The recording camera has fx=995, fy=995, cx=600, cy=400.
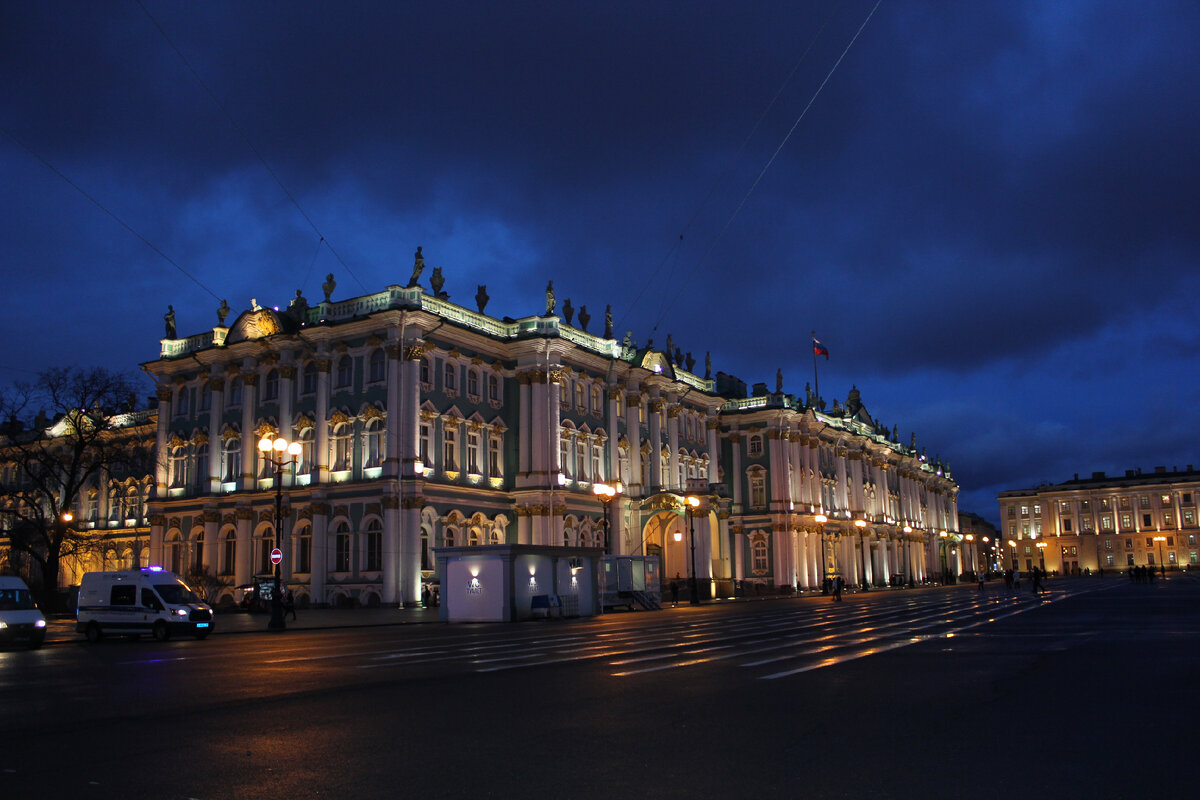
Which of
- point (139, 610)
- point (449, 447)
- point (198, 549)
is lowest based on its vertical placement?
point (139, 610)

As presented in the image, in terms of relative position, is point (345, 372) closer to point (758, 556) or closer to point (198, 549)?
point (198, 549)

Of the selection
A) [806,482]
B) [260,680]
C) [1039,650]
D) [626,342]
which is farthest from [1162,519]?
[260,680]

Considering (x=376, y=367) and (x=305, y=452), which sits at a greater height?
(x=376, y=367)

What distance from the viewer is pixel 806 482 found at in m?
86.7

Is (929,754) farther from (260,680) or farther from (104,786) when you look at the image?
(260,680)

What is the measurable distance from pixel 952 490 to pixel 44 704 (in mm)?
138787

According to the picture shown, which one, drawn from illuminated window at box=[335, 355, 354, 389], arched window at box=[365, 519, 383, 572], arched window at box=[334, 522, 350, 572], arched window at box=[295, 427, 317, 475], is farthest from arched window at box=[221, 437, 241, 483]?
arched window at box=[365, 519, 383, 572]

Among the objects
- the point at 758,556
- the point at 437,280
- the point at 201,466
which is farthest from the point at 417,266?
the point at 758,556

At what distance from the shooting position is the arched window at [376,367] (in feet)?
170

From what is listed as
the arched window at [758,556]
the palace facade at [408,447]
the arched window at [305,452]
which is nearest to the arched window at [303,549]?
the palace facade at [408,447]

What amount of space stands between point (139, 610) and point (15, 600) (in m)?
3.32

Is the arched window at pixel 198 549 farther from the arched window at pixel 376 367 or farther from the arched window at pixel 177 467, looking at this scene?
the arched window at pixel 376 367

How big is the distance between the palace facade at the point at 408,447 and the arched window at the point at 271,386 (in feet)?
0.33

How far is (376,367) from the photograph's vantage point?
5216 cm
